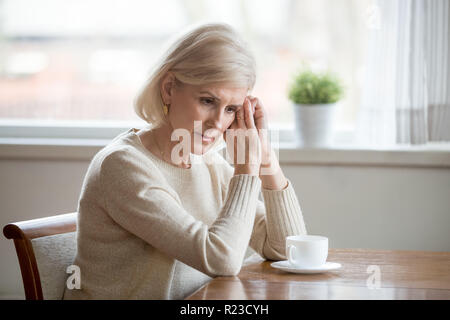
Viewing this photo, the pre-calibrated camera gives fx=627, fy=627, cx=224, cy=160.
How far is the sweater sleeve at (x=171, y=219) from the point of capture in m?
1.30

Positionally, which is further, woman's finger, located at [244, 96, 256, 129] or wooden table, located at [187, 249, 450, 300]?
woman's finger, located at [244, 96, 256, 129]

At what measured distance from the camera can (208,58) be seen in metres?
1.45

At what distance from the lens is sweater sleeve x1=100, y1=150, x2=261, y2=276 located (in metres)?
1.30

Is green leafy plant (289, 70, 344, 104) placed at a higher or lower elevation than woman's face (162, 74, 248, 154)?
higher

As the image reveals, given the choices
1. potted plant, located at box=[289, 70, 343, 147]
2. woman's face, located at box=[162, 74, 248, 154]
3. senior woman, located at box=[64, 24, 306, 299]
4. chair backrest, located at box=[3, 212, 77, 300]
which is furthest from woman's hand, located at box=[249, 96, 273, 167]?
potted plant, located at box=[289, 70, 343, 147]

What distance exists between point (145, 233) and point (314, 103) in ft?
4.40

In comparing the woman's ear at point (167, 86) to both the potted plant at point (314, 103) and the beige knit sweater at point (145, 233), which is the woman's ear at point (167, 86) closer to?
the beige knit sweater at point (145, 233)

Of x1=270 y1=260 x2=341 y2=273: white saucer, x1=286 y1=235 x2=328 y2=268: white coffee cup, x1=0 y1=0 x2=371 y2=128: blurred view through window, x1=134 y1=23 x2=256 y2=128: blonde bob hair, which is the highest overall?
x1=0 y1=0 x2=371 y2=128: blurred view through window

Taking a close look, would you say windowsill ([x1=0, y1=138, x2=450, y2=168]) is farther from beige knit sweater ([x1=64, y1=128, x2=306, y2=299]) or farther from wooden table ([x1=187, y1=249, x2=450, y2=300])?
beige knit sweater ([x1=64, y1=128, x2=306, y2=299])

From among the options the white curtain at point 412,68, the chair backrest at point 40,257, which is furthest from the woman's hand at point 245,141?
the white curtain at point 412,68

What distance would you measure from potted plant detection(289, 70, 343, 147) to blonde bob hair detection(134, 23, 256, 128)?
977mm

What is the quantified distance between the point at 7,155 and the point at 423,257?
5.99 ft

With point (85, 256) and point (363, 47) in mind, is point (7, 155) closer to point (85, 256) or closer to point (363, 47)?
point (85, 256)
